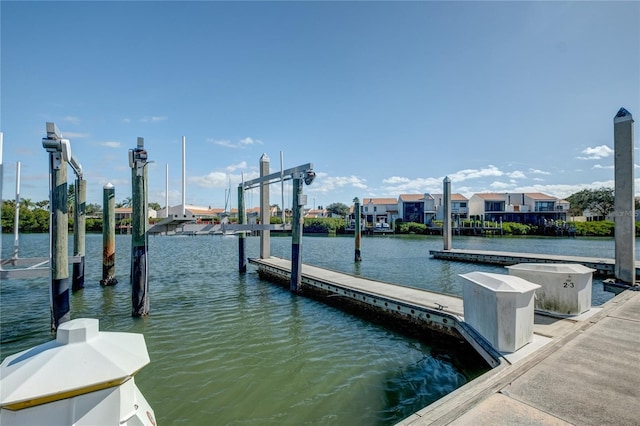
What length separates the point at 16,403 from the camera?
5.22 feet

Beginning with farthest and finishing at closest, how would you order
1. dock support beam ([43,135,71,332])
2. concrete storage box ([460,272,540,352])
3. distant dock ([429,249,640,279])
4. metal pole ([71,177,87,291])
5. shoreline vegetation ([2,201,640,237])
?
shoreline vegetation ([2,201,640,237]), distant dock ([429,249,640,279]), metal pole ([71,177,87,291]), dock support beam ([43,135,71,332]), concrete storage box ([460,272,540,352])

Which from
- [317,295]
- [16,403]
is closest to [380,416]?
[16,403]

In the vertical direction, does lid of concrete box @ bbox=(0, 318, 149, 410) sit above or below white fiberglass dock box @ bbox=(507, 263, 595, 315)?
above

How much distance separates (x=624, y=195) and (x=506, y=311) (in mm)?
8586

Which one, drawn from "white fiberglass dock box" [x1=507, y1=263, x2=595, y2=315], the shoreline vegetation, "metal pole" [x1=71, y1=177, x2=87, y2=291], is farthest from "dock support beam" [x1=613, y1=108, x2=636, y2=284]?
the shoreline vegetation

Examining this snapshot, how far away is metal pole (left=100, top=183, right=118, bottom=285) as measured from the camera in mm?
13641

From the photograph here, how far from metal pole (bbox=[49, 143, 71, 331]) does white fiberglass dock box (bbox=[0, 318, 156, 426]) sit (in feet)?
23.2

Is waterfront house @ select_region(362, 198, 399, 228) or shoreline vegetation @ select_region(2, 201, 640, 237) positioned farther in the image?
waterfront house @ select_region(362, 198, 399, 228)

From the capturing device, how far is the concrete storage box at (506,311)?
17.2 feet

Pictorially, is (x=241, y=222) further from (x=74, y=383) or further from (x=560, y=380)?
(x=74, y=383)

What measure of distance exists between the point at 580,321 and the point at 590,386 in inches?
131

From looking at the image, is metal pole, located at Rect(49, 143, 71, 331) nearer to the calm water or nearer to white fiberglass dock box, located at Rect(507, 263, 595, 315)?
the calm water

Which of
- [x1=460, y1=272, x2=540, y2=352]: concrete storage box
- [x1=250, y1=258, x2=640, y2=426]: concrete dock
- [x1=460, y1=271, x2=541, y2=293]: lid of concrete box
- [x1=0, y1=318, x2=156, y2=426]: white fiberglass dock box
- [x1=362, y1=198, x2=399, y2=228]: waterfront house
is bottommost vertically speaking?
[x1=250, y1=258, x2=640, y2=426]: concrete dock

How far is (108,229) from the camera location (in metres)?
13.7
